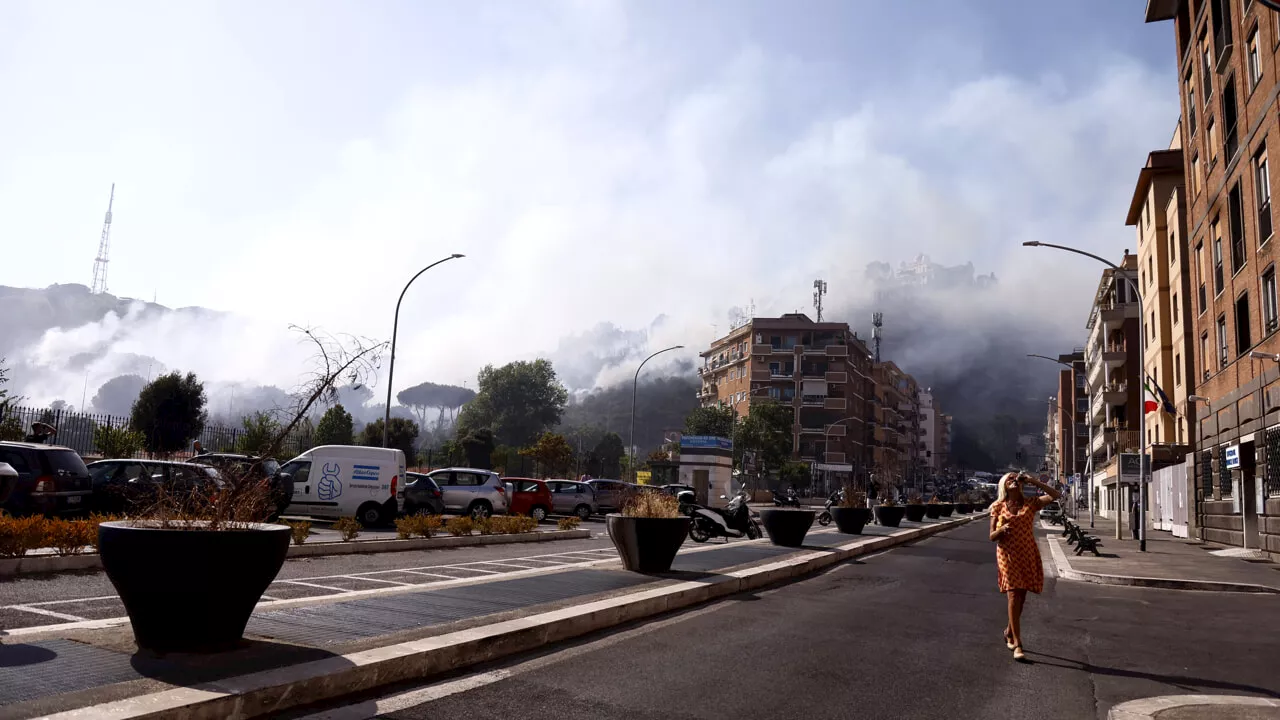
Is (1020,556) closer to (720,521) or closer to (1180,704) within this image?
(1180,704)

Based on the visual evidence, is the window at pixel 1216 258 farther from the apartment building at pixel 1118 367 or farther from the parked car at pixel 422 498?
the apartment building at pixel 1118 367

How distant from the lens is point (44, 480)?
15.5m

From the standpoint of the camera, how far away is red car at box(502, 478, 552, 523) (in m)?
29.8

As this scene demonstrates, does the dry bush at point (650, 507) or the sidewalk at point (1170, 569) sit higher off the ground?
the dry bush at point (650, 507)

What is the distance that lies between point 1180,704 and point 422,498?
2078 cm

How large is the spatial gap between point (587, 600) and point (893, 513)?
25.6m

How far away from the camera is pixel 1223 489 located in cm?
2680

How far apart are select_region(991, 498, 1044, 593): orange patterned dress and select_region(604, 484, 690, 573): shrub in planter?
4903mm

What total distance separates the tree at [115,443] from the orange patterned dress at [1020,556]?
29696 millimetres

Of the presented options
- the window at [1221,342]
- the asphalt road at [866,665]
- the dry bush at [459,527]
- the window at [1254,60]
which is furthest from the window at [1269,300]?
the dry bush at [459,527]

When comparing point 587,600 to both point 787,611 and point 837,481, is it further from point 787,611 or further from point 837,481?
point 837,481

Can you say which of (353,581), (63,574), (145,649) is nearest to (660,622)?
(353,581)

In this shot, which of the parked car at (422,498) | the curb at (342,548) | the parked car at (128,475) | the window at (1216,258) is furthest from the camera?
the window at (1216,258)

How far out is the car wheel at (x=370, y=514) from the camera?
72.7 ft
